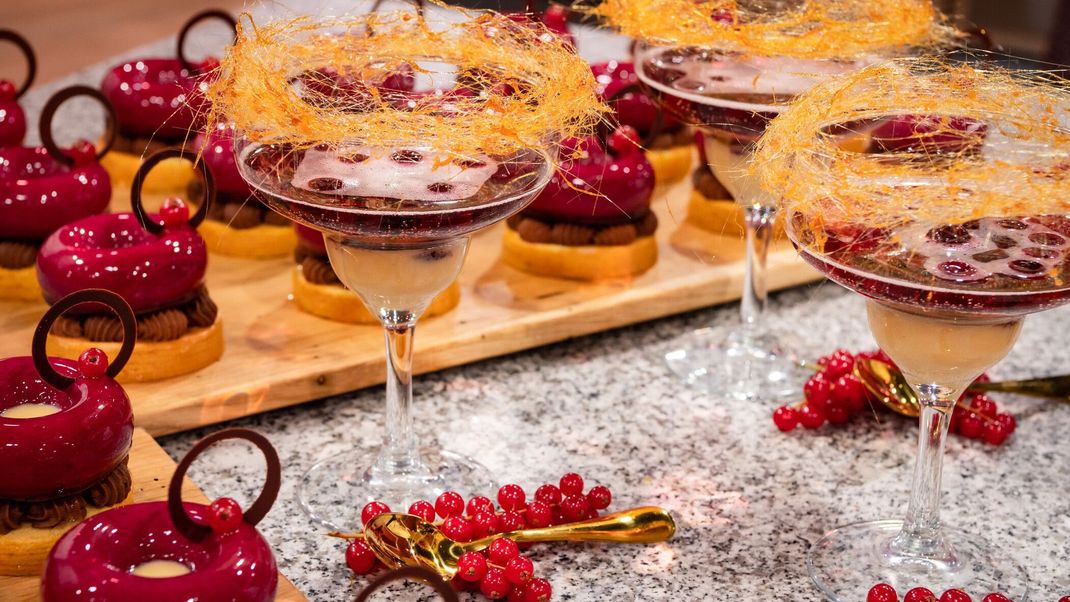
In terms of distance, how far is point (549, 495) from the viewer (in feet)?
3.54

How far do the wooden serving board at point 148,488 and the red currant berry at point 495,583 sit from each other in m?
0.13

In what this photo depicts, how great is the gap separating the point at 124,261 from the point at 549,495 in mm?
472

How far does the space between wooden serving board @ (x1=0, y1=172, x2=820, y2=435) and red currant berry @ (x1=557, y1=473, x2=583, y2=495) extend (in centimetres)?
31

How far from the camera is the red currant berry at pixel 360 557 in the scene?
39.1 inches

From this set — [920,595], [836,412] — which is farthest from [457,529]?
[836,412]

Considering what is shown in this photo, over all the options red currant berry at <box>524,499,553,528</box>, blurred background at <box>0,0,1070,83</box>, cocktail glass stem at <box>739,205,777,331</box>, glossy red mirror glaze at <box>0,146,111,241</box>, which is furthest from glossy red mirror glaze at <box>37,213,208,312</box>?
blurred background at <box>0,0,1070,83</box>

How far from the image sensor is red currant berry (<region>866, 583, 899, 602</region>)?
96 centimetres

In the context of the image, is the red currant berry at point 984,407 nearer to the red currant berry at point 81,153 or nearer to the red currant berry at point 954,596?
the red currant berry at point 954,596

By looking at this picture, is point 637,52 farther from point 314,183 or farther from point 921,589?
point 921,589

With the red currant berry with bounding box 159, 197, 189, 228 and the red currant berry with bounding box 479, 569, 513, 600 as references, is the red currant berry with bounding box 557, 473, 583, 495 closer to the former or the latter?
the red currant berry with bounding box 479, 569, 513, 600

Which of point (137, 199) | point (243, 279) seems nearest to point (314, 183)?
point (137, 199)

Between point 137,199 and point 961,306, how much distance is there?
0.78 metres

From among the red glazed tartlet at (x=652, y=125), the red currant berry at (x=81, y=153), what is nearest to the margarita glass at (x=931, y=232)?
the red glazed tartlet at (x=652, y=125)

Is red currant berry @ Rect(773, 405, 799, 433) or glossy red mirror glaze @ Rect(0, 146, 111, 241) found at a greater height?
glossy red mirror glaze @ Rect(0, 146, 111, 241)
